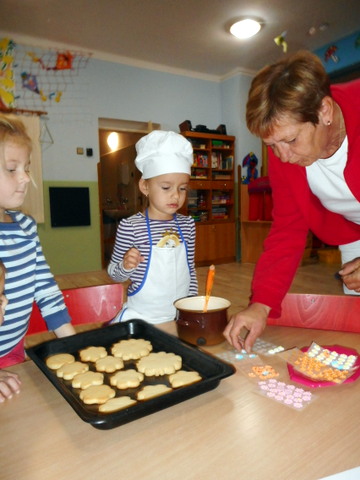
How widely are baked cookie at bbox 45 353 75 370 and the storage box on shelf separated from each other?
14.8 ft

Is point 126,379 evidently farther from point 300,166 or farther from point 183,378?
point 300,166

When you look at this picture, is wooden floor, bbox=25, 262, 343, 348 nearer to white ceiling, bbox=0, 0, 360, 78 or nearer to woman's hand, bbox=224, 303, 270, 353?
woman's hand, bbox=224, 303, 270, 353

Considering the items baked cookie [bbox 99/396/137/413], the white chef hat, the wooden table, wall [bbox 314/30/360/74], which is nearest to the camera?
the wooden table

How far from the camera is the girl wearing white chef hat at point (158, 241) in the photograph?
1301mm

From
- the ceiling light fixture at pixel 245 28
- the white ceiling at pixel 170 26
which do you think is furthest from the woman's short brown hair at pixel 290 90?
the ceiling light fixture at pixel 245 28

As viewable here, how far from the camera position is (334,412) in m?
0.58

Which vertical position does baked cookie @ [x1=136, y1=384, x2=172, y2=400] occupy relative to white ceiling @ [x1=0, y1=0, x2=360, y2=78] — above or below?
below

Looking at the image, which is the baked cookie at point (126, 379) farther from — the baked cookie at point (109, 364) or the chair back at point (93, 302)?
the chair back at point (93, 302)

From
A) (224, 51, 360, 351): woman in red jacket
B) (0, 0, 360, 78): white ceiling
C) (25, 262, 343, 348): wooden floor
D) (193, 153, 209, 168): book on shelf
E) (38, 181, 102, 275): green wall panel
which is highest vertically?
(0, 0, 360, 78): white ceiling

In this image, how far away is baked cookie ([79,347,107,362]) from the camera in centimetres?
76

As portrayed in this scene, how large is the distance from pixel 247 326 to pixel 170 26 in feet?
13.9

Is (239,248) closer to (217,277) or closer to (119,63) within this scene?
(217,277)

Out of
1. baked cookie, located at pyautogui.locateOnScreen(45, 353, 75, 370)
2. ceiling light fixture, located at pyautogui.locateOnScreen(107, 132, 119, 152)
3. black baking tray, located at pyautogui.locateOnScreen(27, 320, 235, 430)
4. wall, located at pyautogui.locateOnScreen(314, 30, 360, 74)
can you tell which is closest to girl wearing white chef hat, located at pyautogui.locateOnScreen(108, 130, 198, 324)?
black baking tray, located at pyautogui.locateOnScreen(27, 320, 235, 430)

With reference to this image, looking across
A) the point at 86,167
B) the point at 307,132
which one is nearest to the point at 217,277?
the point at 86,167
